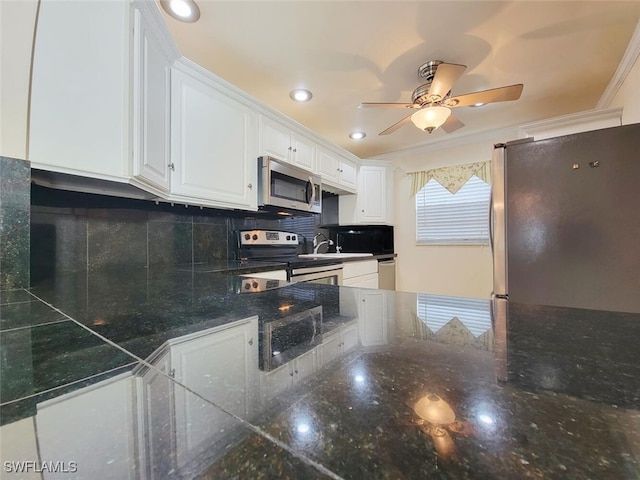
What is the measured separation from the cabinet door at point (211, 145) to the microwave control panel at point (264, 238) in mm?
231

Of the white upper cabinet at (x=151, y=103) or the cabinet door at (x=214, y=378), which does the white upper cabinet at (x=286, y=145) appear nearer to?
the white upper cabinet at (x=151, y=103)

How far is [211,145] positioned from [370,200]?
199cm

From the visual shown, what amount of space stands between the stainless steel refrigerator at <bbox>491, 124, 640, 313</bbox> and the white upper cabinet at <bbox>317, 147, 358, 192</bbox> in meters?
1.44

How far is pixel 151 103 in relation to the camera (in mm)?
1282

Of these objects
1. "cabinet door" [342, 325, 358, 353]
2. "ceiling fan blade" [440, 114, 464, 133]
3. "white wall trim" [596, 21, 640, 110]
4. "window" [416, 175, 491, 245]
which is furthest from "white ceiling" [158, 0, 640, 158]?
"cabinet door" [342, 325, 358, 353]

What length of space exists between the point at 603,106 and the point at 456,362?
3.11m

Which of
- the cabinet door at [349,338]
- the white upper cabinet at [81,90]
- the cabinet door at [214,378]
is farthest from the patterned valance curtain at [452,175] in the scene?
the cabinet door at [214,378]

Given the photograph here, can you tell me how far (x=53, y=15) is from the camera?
0.95m

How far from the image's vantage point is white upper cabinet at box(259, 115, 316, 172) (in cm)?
203

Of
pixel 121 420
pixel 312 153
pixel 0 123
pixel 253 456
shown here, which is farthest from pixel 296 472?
pixel 312 153

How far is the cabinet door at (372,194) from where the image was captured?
3.19 m

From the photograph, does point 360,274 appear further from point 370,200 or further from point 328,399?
point 328,399

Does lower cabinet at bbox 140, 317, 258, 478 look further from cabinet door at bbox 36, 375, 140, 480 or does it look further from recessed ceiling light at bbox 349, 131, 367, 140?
recessed ceiling light at bbox 349, 131, 367, 140

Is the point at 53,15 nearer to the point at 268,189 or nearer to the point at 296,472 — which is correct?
the point at 268,189
